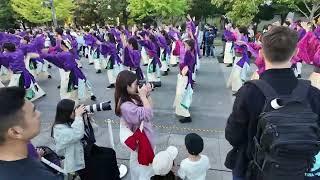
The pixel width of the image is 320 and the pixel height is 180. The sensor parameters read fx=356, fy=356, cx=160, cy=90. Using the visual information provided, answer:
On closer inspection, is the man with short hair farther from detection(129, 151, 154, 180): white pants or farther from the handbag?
the handbag

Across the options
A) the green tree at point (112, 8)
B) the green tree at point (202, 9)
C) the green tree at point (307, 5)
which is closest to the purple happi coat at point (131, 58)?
the green tree at point (307, 5)

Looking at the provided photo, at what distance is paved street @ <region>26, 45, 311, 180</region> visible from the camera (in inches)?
229

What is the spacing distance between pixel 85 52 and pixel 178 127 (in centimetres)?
1277

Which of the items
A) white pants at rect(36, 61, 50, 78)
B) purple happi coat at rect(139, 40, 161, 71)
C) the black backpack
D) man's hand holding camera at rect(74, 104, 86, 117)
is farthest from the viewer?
white pants at rect(36, 61, 50, 78)

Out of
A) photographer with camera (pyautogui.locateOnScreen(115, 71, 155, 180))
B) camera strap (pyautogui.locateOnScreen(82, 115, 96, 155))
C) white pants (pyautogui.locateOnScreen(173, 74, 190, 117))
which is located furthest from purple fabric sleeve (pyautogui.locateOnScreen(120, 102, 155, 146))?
white pants (pyautogui.locateOnScreen(173, 74, 190, 117))

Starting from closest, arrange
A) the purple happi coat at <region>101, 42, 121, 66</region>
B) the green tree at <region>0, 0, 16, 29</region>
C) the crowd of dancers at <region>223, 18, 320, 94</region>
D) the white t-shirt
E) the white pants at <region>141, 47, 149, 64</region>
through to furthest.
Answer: the white t-shirt < the crowd of dancers at <region>223, 18, 320, 94</region> < the purple happi coat at <region>101, 42, 121, 66</region> < the white pants at <region>141, 47, 149, 64</region> < the green tree at <region>0, 0, 16, 29</region>

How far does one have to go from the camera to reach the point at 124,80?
3.79 metres

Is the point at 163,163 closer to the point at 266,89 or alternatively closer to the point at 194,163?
the point at 194,163

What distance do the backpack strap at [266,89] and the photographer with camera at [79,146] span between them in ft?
6.22

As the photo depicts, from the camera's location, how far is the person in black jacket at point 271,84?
7.50ft

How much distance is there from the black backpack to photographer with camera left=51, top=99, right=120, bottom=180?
1960mm

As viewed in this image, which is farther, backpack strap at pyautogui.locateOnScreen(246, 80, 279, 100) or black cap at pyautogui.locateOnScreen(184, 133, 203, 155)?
black cap at pyautogui.locateOnScreen(184, 133, 203, 155)

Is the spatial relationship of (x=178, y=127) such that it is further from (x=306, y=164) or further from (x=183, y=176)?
(x=306, y=164)

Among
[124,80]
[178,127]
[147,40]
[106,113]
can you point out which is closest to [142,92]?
[124,80]
